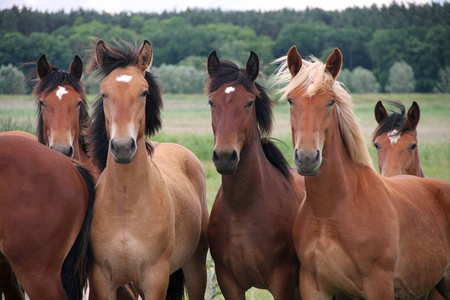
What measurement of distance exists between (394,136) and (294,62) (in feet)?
7.32

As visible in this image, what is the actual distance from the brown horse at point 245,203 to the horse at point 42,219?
1.13 meters

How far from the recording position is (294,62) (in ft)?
13.5

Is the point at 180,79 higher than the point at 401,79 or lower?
lower

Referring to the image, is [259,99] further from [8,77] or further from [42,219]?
[8,77]

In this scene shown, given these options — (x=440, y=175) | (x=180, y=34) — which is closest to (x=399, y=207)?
(x=440, y=175)

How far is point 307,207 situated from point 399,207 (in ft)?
2.38

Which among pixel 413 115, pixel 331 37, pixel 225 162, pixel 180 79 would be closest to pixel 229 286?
pixel 225 162

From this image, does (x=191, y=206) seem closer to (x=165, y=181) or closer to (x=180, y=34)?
(x=165, y=181)

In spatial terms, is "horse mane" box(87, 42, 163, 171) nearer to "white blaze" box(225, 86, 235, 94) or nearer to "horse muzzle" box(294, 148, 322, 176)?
→ "white blaze" box(225, 86, 235, 94)

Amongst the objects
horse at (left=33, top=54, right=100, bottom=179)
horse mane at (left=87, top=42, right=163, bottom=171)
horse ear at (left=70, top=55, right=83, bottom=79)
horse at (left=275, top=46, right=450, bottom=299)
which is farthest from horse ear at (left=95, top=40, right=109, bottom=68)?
horse ear at (left=70, top=55, right=83, bottom=79)

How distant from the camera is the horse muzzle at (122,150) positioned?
3500 millimetres

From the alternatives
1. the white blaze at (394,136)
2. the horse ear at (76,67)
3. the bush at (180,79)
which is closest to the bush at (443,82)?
the bush at (180,79)

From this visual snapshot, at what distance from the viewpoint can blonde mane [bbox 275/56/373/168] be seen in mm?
3840

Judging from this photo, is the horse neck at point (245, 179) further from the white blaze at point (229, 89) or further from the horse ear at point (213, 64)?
the horse ear at point (213, 64)
